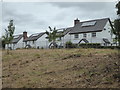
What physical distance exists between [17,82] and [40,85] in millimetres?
1632

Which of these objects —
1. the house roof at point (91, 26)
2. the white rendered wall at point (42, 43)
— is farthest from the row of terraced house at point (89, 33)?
the white rendered wall at point (42, 43)

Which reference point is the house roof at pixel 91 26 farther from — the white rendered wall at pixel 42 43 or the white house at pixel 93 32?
the white rendered wall at pixel 42 43

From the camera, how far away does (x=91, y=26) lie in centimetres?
4153

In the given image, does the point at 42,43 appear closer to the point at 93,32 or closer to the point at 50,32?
the point at 50,32

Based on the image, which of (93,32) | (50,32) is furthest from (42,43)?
(93,32)

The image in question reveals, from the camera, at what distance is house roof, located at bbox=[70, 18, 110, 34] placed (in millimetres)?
39812

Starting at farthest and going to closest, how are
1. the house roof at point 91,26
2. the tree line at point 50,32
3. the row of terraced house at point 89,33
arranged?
the house roof at point 91,26, the row of terraced house at point 89,33, the tree line at point 50,32

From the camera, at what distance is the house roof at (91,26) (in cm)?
3981

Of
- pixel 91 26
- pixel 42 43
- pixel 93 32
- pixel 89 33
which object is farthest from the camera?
pixel 42 43

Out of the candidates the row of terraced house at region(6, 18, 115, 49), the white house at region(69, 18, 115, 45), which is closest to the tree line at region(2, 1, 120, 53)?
the row of terraced house at region(6, 18, 115, 49)

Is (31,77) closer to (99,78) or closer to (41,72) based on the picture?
(41,72)

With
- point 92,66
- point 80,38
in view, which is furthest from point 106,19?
point 92,66

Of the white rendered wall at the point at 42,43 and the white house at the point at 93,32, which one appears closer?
the white house at the point at 93,32

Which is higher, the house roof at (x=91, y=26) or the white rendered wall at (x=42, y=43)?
the house roof at (x=91, y=26)
